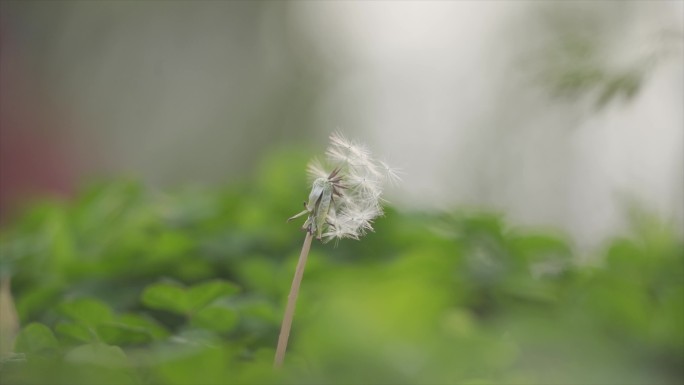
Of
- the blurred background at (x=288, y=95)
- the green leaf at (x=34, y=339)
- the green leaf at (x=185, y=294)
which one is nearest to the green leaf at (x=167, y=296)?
the green leaf at (x=185, y=294)

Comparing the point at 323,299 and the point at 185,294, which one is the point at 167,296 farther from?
the point at 323,299

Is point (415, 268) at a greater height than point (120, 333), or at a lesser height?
greater

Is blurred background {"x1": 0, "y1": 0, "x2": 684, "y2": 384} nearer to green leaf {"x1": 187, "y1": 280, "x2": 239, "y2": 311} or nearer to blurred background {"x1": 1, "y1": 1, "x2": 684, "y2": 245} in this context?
green leaf {"x1": 187, "y1": 280, "x2": 239, "y2": 311}

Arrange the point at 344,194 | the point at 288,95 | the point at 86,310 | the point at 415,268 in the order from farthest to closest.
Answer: the point at 288,95 < the point at 415,268 < the point at 86,310 < the point at 344,194

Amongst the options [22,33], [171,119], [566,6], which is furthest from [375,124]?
[22,33]

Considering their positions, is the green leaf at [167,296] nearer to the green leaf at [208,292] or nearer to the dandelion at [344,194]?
the green leaf at [208,292]

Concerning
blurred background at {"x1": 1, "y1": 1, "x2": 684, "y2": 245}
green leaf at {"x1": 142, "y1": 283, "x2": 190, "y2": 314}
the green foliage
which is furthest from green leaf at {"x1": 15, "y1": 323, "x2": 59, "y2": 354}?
blurred background at {"x1": 1, "y1": 1, "x2": 684, "y2": 245}

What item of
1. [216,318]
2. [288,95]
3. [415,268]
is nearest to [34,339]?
[216,318]

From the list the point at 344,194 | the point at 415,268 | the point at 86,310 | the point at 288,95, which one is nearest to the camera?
the point at 344,194
